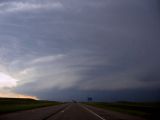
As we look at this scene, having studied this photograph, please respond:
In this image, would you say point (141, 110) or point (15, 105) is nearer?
point (141, 110)

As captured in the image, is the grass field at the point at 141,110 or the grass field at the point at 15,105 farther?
the grass field at the point at 15,105

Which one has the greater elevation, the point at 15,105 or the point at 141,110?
the point at 15,105

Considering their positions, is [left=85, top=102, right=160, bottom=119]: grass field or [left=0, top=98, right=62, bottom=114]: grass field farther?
[left=0, top=98, right=62, bottom=114]: grass field
